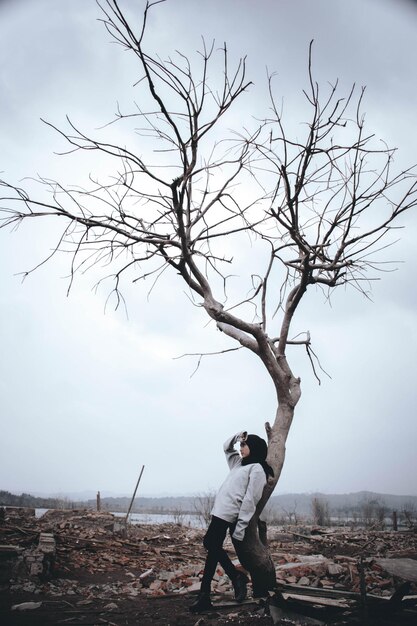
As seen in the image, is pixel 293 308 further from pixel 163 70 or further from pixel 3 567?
pixel 3 567

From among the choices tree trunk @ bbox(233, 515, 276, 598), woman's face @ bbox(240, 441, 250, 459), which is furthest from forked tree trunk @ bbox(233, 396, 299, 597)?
woman's face @ bbox(240, 441, 250, 459)

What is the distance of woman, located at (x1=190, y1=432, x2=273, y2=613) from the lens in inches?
145

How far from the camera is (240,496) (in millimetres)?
3867

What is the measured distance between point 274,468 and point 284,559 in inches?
137

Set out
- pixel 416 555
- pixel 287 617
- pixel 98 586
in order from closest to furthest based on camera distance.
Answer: pixel 287 617, pixel 98 586, pixel 416 555

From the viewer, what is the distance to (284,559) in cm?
664

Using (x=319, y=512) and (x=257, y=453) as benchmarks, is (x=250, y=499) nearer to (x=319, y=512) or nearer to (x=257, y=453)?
(x=257, y=453)

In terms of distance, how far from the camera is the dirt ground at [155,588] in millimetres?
3217

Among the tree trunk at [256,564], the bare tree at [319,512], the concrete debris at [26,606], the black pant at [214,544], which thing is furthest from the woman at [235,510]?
the bare tree at [319,512]

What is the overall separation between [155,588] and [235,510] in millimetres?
2398

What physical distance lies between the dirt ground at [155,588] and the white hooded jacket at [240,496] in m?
0.66

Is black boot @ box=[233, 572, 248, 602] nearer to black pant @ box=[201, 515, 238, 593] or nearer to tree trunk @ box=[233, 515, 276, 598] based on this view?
tree trunk @ box=[233, 515, 276, 598]

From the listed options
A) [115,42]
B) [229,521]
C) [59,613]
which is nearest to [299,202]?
[115,42]

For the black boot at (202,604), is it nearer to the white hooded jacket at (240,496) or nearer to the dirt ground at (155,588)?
the dirt ground at (155,588)
